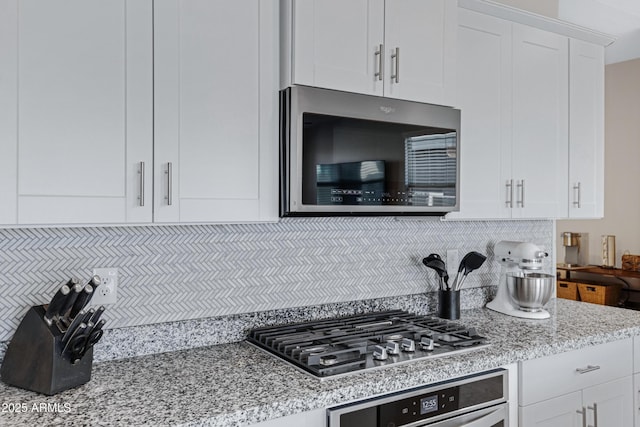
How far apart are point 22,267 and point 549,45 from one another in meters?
2.37

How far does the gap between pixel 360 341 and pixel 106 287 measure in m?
0.85

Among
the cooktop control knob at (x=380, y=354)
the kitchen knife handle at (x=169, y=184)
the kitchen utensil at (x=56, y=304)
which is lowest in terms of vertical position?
the cooktop control knob at (x=380, y=354)

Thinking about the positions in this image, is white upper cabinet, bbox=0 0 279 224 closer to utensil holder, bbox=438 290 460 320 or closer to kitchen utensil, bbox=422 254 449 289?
kitchen utensil, bbox=422 254 449 289

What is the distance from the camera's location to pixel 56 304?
1.44 meters

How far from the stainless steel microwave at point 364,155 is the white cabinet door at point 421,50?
6 centimetres

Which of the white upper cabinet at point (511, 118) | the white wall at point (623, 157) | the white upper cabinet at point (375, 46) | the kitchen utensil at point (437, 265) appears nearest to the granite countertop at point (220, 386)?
the kitchen utensil at point (437, 265)

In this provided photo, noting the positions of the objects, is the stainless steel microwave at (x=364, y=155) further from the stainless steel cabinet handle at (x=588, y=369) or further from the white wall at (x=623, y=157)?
the white wall at (x=623, y=157)

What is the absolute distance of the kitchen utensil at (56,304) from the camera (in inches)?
55.9

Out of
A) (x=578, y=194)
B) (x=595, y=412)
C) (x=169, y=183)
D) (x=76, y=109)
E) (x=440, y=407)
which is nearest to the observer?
(x=76, y=109)

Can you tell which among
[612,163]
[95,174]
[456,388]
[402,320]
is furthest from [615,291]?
[95,174]

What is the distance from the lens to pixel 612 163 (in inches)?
208

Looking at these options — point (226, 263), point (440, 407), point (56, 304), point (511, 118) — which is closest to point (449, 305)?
point (440, 407)

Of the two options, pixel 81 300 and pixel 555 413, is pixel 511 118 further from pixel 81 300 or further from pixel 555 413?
pixel 81 300

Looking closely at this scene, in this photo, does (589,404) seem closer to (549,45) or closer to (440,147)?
(440,147)
